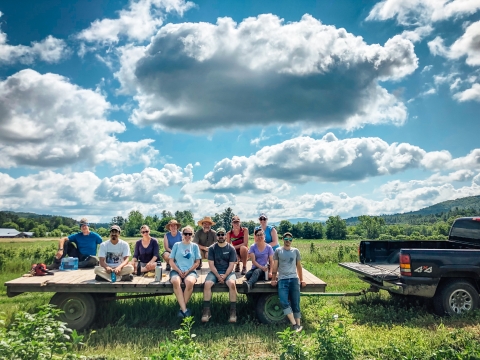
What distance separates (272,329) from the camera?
24.6 ft

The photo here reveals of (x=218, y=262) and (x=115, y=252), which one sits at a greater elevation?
(x=115, y=252)

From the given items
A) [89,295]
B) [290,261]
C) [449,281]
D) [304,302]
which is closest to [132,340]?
[89,295]

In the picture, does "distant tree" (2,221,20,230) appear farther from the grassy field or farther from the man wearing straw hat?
the man wearing straw hat

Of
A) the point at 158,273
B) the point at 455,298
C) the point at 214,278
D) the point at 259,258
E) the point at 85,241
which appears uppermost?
the point at 85,241

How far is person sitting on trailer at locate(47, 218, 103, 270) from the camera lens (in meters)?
9.88

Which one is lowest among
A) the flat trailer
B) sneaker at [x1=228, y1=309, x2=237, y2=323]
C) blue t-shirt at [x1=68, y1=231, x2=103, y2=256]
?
sneaker at [x1=228, y1=309, x2=237, y2=323]

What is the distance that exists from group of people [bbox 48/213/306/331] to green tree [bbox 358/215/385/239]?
128 metres

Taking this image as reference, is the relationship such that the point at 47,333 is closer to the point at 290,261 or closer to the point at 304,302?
the point at 290,261

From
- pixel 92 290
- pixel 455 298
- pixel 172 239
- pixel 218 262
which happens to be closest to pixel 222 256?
pixel 218 262

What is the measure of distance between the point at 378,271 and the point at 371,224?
14137 cm

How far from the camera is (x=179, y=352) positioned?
4742mm

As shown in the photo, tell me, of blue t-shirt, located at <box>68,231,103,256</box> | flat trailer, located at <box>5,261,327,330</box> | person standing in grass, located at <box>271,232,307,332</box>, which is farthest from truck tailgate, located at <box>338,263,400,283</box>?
blue t-shirt, located at <box>68,231,103,256</box>

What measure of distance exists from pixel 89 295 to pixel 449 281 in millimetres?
7608

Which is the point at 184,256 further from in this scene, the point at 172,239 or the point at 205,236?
the point at 205,236
